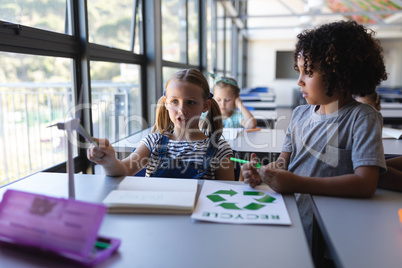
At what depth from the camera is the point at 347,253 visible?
67cm

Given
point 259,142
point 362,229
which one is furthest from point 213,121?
point 362,229

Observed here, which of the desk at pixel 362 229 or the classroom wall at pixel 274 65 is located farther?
the classroom wall at pixel 274 65

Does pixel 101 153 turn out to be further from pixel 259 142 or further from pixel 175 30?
pixel 175 30

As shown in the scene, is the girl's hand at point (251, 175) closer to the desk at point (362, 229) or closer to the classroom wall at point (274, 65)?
the desk at point (362, 229)

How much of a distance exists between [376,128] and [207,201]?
21.9 inches

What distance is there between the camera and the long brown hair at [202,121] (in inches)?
58.4

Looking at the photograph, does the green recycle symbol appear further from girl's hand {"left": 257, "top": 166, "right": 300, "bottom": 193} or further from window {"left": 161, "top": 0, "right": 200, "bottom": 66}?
window {"left": 161, "top": 0, "right": 200, "bottom": 66}

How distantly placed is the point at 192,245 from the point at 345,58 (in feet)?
2.56

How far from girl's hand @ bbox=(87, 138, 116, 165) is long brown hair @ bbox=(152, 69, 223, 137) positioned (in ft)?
1.51

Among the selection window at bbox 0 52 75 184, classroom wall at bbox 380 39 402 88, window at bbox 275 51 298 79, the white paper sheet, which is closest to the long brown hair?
the white paper sheet

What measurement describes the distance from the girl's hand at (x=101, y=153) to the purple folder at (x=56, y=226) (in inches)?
16.2

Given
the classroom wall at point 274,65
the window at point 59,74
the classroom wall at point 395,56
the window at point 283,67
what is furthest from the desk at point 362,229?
the classroom wall at point 395,56

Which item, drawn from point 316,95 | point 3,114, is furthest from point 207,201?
point 3,114

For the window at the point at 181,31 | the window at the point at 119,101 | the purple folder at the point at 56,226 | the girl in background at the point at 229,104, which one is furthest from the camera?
the window at the point at 181,31
